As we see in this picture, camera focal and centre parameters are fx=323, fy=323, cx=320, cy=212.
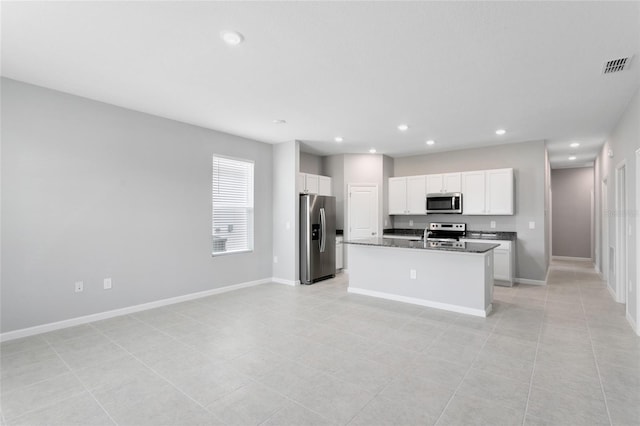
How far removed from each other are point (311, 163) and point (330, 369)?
17.4 feet

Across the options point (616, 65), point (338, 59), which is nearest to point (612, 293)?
point (616, 65)

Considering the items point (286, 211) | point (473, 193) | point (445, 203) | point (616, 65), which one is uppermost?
point (616, 65)

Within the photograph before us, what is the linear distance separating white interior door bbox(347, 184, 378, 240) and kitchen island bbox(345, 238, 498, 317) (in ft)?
5.97

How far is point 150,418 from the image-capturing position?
81.7 inches

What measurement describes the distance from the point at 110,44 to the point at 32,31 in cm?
52

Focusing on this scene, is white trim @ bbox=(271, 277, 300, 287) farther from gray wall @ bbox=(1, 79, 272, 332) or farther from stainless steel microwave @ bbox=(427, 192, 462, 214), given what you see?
stainless steel microwave @ bbox=(427, 192, 462, 214)

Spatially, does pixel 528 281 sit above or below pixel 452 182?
below

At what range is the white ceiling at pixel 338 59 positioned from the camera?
2.24 meters

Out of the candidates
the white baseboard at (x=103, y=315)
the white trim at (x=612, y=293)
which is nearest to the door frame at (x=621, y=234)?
the white trim at (x=612, y=293)

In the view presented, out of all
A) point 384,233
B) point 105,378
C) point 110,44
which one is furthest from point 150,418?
point 384,233

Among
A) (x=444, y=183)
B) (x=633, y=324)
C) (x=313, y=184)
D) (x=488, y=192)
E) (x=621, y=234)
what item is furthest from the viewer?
(x=313, y=184)

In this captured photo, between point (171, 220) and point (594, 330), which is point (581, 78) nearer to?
point (594, 330)

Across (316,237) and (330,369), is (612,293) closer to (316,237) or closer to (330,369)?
(316,237)

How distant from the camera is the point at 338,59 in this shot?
289 centimetres
